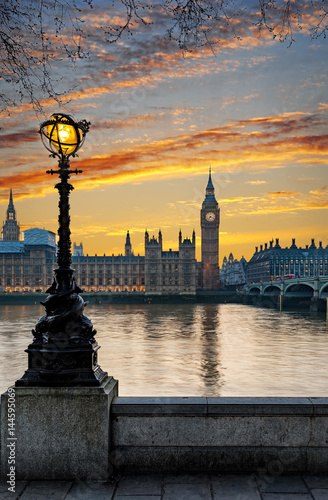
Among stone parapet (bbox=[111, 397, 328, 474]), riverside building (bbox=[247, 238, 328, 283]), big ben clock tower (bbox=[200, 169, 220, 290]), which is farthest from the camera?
riverside building (bbox=[247, 238, 328, 283])

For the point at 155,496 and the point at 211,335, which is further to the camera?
the point at 211,335

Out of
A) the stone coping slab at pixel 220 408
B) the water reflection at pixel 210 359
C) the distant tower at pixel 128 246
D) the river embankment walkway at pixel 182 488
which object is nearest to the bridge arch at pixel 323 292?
the water reflection at pixel 210 359

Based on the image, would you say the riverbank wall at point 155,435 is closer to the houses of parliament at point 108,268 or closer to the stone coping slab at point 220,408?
the stone coping slab at point 220,408

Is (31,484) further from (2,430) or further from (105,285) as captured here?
(105,285)

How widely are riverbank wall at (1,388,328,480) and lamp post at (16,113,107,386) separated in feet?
0.50

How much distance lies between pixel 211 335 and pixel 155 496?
3959 centimetres

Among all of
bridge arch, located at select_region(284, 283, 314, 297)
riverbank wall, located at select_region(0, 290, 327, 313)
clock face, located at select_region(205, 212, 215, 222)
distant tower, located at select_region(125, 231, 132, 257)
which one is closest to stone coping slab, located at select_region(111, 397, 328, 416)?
bridge arch, located at select_region(284, 283, 314, 297)

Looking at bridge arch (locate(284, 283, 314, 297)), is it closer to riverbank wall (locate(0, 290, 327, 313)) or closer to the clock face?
riverbank wall (locate(0, 290, 327, 313))

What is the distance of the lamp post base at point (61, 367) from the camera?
5090 millimetres

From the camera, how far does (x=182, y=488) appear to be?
183 inches

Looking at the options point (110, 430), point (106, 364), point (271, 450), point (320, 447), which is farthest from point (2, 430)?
point (106, 364)

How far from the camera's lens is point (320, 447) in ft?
16.7

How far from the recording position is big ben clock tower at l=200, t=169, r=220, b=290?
572 ft

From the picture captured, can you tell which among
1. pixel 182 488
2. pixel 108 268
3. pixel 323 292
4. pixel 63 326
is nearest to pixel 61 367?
pixel 63 326
